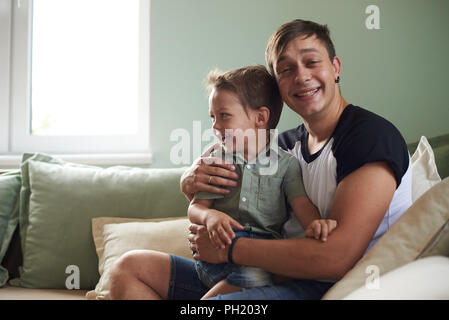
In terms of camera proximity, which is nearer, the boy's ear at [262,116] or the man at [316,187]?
the man at [316,187]

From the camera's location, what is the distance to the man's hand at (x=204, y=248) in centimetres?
109

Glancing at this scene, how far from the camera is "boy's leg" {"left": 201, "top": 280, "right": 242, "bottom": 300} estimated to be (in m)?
1.07

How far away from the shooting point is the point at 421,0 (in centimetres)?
206

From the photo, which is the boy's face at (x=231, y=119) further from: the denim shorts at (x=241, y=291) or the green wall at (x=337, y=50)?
the green wall at (x=337, y=50)

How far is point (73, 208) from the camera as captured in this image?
181 cm

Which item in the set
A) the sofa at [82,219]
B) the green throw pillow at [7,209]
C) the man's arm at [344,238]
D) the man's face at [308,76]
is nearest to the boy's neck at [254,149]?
the man's face at [308,76]

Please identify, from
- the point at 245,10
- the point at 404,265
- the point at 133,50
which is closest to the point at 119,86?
the point at 133,50

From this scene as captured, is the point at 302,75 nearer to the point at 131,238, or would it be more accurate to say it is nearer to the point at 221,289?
the point at 221,289

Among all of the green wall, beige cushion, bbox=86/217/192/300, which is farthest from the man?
the green wall

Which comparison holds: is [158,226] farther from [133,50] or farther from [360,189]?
[133,50]

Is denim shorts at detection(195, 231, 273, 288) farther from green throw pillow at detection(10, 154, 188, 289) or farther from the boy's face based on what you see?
green throw pillow at detection(10, 154, 188, 289)

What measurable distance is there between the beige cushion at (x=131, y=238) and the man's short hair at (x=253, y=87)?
0.62 m

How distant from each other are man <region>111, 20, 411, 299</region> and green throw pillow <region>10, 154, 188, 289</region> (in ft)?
1.89
